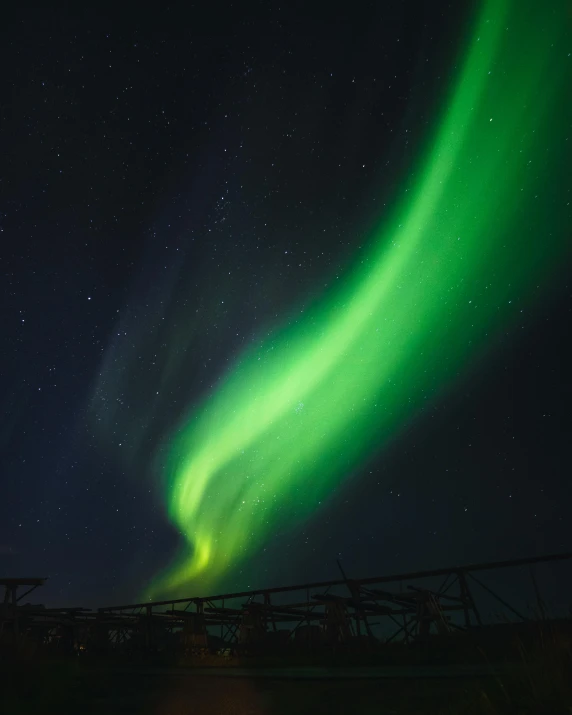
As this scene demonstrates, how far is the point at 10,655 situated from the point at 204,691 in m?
4.05

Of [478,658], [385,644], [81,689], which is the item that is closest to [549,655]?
[81,689]

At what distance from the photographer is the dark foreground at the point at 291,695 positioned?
21.4ft

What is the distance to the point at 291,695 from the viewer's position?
11.0 m

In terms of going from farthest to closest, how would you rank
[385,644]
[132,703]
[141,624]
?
[141,624]
[385,644]
[132,703]

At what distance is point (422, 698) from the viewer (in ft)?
30.3

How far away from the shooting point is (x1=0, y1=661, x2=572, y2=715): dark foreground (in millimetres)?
6516

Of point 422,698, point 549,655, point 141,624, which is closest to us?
point 549,655

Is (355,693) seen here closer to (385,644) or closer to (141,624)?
(385,644)

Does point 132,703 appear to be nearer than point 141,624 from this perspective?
Yes

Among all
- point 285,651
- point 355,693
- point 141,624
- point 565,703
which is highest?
point 141,624

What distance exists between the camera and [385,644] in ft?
77.3

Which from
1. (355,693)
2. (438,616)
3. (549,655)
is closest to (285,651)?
(438,616)

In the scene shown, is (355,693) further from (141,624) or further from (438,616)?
(141,624)

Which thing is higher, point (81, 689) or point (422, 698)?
point (81, 689)
